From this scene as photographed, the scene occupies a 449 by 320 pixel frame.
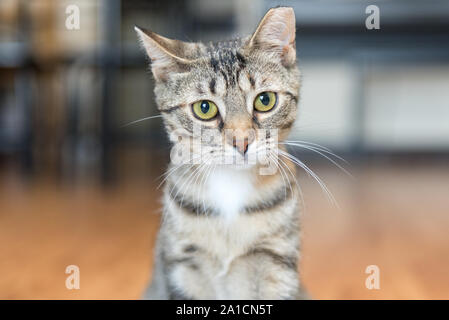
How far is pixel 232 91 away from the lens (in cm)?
74

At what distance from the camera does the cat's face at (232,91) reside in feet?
2.42

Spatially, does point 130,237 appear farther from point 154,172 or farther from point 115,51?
point 154,172

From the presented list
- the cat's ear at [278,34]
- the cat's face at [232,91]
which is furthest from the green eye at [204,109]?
the cat's ear at [278,34]

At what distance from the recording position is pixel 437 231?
1.59 m

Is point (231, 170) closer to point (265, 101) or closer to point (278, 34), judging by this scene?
point (265, 101)

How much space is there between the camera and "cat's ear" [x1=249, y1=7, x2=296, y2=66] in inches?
28.9

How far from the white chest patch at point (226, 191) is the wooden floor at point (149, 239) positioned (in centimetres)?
20

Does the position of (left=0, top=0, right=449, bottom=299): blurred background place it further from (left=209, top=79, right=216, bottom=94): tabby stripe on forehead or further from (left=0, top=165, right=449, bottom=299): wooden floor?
(left=209, top=79, right=216, bottom=94): tabby stripe on forehead

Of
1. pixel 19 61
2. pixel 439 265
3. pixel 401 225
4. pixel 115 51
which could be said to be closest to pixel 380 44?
pixel 401 225

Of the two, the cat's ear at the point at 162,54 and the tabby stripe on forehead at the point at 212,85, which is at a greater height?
the cat's ear at the point at 162,54

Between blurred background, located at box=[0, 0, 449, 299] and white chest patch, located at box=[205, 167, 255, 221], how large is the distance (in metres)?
0.14

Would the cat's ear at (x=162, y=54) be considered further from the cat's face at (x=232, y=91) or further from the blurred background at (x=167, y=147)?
the blurred background at (x=167, y=147)

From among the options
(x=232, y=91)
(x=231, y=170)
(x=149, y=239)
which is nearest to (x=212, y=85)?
(x=232, y=91)

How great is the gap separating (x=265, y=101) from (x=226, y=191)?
0.15m
